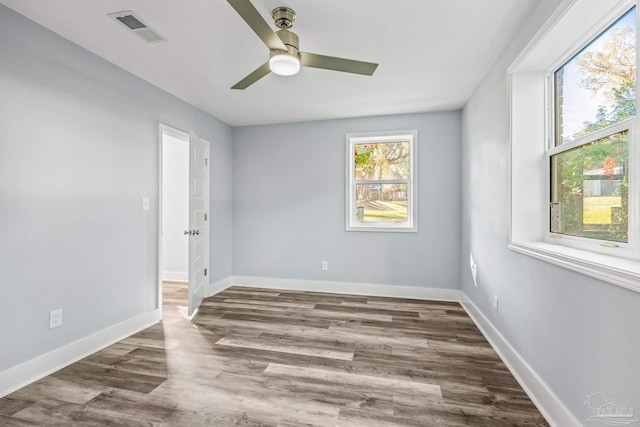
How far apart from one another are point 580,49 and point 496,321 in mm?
2053

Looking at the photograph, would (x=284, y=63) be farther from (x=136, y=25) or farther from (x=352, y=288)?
(x=352, y=288)

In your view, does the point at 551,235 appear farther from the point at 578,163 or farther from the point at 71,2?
the point at 71,2

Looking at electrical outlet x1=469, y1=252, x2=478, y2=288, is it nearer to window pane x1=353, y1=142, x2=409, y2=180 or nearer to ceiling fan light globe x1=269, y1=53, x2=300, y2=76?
window pane x1=353, y1=142, x2=409, y2=180

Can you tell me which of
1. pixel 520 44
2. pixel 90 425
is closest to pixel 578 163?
pixel 520 44

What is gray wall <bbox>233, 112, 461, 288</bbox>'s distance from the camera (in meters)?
4.05

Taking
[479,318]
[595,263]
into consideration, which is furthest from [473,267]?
[595,263]

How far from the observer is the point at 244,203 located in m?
4.74

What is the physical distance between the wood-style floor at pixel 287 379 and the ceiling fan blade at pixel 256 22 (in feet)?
7.21

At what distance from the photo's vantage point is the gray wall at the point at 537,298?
4.08 feet

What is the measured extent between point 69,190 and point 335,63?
87.6 inches

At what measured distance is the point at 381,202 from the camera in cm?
434

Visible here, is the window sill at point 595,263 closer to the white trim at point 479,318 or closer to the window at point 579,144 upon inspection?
the window at point 579,144

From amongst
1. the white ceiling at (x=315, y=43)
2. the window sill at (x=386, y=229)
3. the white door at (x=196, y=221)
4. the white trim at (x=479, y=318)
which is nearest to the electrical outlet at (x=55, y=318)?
the white door at (x=196, y=221)

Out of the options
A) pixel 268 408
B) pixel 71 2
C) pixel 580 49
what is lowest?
pixel 268 408
